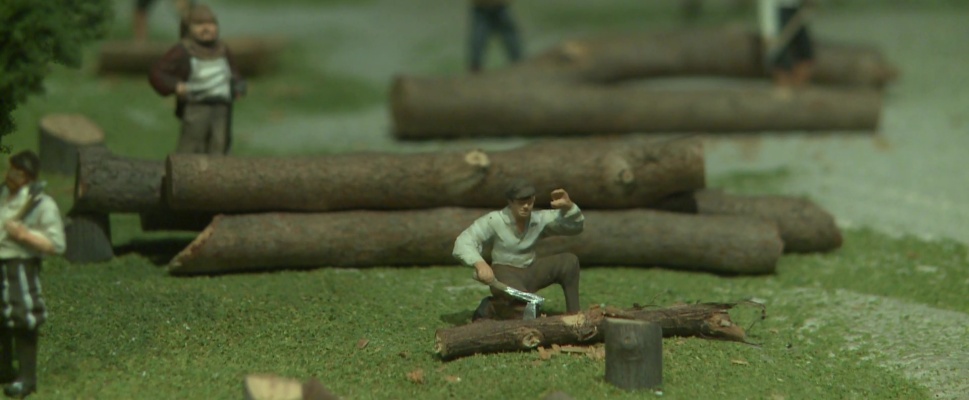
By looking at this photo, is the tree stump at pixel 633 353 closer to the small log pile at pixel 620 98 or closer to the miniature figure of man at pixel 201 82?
the miniature figure of man at pixel 201 82

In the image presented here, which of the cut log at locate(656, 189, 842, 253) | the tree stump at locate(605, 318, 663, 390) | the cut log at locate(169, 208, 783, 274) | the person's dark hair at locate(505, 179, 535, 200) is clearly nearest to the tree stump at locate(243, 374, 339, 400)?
the tree stump at locate(605, 318, 663, 390)

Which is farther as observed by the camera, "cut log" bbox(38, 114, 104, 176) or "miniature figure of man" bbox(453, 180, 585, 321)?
"cut log" bbox(38, 114, 104, 176)

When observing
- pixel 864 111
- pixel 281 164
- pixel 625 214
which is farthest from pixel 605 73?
pixel 281 164

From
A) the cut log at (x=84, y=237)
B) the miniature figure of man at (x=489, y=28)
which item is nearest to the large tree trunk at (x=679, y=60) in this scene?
the miniature figure of man at (x=489, y=28)

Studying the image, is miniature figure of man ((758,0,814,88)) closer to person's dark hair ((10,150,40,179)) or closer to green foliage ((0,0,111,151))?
green foliage ((0,0,111,151))

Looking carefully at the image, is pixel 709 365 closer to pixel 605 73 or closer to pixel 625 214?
pixel 625 214
